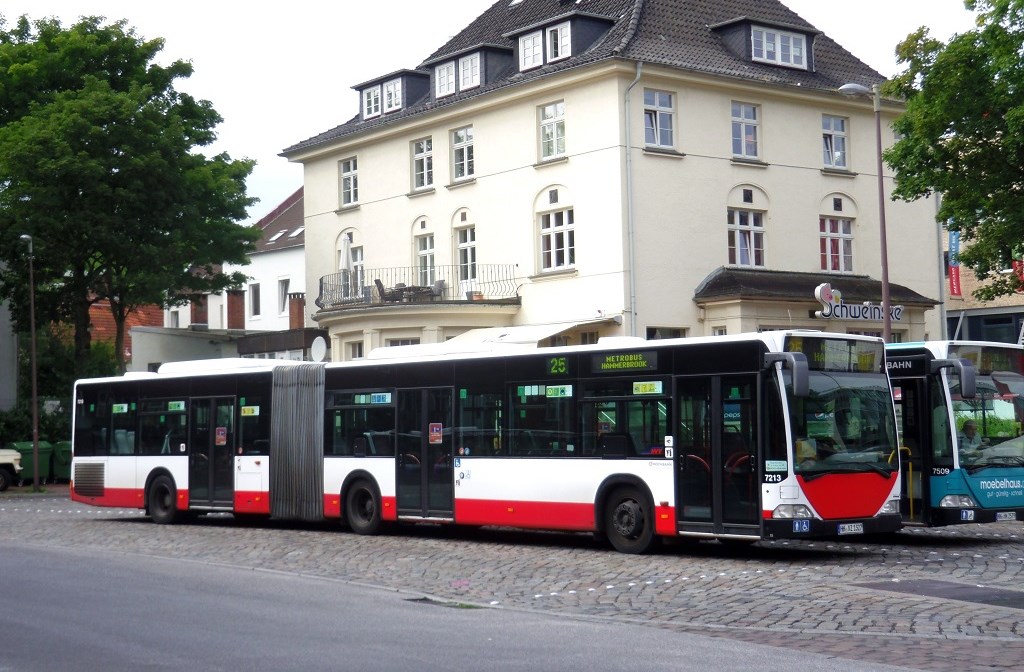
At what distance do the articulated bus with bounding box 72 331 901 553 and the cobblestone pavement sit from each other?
0.58 meters

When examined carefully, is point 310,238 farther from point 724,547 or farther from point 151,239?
point 724,547

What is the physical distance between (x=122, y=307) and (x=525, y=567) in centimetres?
2842

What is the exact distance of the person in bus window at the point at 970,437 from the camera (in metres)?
19.5

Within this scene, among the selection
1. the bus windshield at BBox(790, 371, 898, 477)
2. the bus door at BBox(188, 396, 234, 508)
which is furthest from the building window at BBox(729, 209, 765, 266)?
the bus windshield at BBox(790, 371, 898, 477)

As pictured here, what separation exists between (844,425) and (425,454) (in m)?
6.91

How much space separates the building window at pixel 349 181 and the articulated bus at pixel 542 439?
20.1 meters

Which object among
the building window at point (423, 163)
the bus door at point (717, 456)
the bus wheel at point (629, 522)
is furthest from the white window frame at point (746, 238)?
the bus door at point (717, 456)

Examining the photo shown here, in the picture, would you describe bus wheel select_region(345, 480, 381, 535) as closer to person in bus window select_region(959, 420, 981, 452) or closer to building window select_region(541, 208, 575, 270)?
person in bus window select_region(959, 420, 981, 452)

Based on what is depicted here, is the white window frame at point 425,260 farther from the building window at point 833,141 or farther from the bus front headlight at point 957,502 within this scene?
the bus front headlight at point 957,502

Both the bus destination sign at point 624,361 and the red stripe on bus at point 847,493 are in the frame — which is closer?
the red stripe on bus at point 847,493

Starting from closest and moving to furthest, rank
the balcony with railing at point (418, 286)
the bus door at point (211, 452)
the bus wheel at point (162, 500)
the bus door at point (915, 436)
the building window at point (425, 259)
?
the bus door at point (915, 436) → the bus door at point (211, 452) → the bus wheel at point (162, 500) → the balcony with railing at point (418, 286) → the building window at point (425, 259)

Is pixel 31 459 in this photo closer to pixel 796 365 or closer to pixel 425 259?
pixel 425 259

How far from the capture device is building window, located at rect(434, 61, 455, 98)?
43.5 metres

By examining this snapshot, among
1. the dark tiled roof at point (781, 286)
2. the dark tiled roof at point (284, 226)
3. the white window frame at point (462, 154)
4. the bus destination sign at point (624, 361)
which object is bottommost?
the bus destination sign at point (624, 361)
